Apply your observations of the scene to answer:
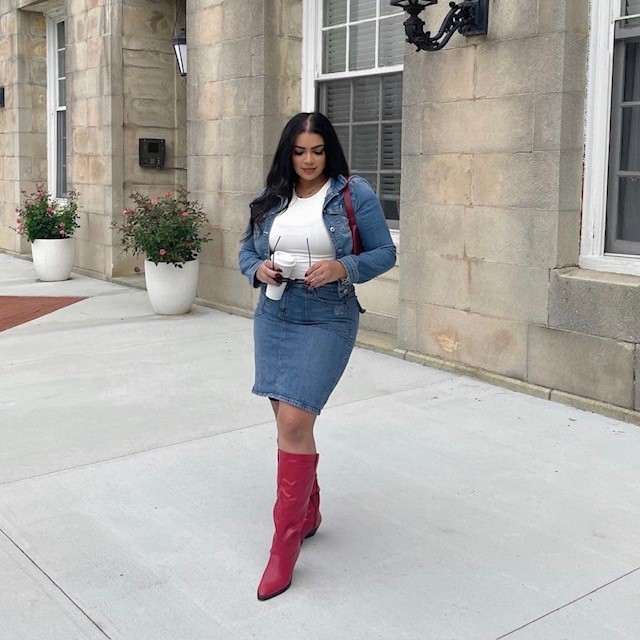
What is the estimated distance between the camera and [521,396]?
5723 millimetres

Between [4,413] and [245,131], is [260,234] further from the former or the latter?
[245,131]

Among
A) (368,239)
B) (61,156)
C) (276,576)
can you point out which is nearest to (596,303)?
(368,239)

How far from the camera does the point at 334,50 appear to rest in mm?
7898

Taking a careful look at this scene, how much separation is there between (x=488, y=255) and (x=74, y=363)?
305 centimetres

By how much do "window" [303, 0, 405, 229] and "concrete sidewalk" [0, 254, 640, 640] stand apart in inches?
78.3

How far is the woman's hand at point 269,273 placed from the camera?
3164mm

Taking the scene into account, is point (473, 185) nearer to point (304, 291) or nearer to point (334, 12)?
point (334, 12)

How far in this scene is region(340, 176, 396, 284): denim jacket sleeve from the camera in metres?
3.25

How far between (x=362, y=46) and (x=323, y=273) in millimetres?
4965

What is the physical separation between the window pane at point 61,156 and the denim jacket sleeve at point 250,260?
10.2 meters

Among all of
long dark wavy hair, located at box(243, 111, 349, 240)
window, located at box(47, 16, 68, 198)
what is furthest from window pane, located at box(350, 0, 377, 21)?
window, located at box(47, 16, 68, 198)

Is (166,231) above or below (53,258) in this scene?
above

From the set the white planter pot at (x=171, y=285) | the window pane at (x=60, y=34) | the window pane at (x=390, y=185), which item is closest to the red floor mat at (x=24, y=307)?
the white planter pot at (x=171, y=285)

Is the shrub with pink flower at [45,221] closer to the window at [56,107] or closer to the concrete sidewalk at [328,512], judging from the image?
the window at [56,107]
